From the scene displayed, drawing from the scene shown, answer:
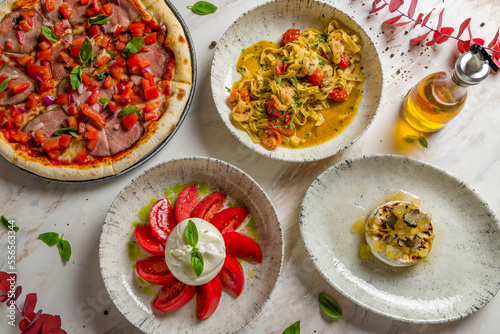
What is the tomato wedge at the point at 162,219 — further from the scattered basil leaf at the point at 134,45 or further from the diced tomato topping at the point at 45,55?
the diced tomato topping at the point at 45,55

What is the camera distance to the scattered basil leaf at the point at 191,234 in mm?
3416

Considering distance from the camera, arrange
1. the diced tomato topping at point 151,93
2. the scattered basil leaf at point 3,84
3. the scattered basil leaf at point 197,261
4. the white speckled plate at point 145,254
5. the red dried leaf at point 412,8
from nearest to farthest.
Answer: the scattered basil leaf at point 197,261 < the white speckled plate at point 145,254 < the scattered basil leaf at point 3,84 < the diced tomato topping at point 151,93 < the red dried leaf at point 412,8

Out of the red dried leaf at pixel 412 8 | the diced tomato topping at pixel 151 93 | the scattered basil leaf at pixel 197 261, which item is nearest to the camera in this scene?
the scattered basil leaf at pixel 197 261

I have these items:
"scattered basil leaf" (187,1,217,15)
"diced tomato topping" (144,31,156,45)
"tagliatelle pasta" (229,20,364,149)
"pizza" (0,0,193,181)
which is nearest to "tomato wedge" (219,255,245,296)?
"tagliatelle pasta" (229,20,364,149)

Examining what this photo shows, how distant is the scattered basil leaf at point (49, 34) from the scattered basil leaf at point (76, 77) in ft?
1.24

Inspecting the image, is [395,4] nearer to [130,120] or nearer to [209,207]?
[209,207]

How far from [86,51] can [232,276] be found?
8.31 ft

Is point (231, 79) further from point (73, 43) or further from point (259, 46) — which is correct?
point (73, 43)

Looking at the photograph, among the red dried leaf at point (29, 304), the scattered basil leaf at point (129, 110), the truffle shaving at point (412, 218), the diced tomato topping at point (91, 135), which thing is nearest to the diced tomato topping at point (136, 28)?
the scattered basil leaf at point (129, 110)

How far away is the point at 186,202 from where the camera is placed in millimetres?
3891

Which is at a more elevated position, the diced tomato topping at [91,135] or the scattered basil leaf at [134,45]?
the scattered basil leaf at [134,45]

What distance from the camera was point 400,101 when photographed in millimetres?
4250

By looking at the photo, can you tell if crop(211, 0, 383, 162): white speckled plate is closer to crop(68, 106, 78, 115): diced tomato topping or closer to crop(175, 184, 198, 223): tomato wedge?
crop(175, 184, 198, 223): tomato wedge

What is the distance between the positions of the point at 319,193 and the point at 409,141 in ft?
3.70
